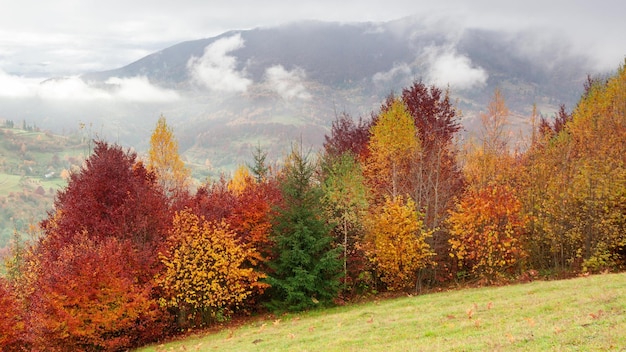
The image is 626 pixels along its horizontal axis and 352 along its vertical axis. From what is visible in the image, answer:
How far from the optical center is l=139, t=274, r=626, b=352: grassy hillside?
15750 mm

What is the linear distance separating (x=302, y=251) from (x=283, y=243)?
1866mm

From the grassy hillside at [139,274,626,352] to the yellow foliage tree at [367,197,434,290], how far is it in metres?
4.20

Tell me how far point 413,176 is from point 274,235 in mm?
16200

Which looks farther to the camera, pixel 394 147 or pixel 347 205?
pixel 394 147

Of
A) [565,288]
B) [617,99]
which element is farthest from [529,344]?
[617,99]

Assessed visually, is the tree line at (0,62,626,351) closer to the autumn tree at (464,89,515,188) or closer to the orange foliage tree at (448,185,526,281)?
the orange foliage tree at (448,185,526,281)

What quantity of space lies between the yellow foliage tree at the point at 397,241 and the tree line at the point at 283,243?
13 cm

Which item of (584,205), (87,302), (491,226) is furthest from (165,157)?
(584,205)

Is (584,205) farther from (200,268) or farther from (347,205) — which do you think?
(200,268)

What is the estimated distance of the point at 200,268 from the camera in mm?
35781

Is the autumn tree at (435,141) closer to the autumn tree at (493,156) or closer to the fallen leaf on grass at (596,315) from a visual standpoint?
the autumn tree at (493,156)

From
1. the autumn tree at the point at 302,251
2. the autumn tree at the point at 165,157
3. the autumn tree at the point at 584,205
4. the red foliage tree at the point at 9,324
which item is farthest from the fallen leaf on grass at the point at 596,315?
the autumn tree at the point at 165,157

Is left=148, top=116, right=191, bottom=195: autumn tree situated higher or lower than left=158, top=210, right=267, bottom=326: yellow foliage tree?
higher

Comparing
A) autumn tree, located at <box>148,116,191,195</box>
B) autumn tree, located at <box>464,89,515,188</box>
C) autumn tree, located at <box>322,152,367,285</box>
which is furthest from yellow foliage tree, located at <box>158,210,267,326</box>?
autumn tree, located at <box>148,116,191,195</box>
